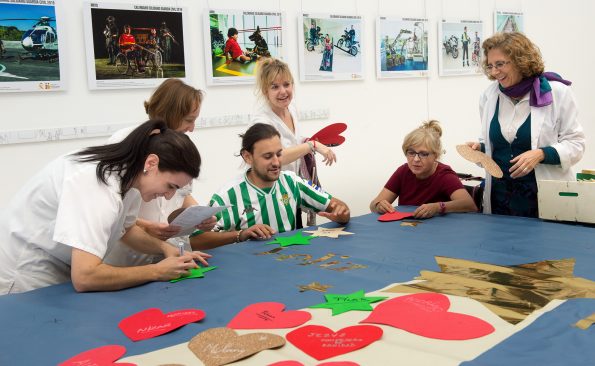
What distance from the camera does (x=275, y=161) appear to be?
9.10 ft

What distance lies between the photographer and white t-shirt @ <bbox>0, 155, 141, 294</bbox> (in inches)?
71.2

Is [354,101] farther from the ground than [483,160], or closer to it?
farther from the ground

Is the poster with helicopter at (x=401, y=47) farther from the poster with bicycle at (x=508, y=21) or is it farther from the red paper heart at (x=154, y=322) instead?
the red paper heart at (x=154, y=322)

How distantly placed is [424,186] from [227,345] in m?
2.13

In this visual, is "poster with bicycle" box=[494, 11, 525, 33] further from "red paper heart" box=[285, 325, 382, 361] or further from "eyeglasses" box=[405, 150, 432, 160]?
"red paper heart" box=[285, 325, 382, 361]

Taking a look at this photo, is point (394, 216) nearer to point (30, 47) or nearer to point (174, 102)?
point (174, 102)

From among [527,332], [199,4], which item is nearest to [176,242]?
[527,332]

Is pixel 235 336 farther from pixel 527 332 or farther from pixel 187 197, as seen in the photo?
pixel 187 197

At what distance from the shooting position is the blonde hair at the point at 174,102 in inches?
99.3

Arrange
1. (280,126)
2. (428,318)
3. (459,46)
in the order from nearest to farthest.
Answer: (428,318) → (280,126) → (459,46)

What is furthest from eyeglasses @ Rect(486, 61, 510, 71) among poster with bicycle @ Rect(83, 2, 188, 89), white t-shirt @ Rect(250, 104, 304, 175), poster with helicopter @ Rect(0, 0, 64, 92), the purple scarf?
poster with helicopter @ Rect(0, 0, 64, 92)

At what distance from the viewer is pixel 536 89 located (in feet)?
9.65

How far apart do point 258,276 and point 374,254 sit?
1.62 ft

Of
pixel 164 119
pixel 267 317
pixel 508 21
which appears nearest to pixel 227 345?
pixel 267 317
